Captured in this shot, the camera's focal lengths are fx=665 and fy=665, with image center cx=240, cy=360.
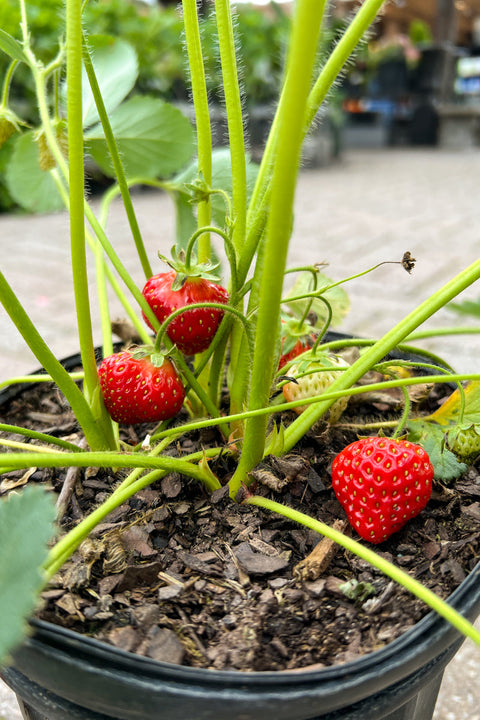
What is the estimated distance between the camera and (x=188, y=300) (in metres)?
0.56

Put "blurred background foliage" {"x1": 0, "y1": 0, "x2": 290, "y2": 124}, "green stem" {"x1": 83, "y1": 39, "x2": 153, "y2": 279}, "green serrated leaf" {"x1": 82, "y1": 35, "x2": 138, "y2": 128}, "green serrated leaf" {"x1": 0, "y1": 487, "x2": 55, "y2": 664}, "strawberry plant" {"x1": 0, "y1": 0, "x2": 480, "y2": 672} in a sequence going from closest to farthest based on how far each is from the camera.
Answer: "green serrated leaf" {"x1": 0, "y1": 487, "x2": 55, "y2": 664}
"strawberry plant" {"x1": 0, "y1": 0, "x2": 480, "y2": 672}
"green stem" {"x1": 83, "y1": 39, "x2": 153, "y2": 279}
"green serrated leaf" {"x1": 82, "y1": 35, "x2": 138, "y2": 128}
"blurred background foliage" {"x1": 0, "y1": 0, "x2": 290, "y2": 124}

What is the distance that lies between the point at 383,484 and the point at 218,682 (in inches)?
8.2

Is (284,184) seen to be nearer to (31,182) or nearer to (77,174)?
(77,174)

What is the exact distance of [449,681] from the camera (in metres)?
0.82

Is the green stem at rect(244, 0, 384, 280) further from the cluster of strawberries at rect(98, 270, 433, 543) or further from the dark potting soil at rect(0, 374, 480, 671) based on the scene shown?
the dark potting soil at rect(0, 374, 480, 671)

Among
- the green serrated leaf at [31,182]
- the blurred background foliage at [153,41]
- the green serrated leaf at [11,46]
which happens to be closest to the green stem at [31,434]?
the green serrated leaf at [11,46]

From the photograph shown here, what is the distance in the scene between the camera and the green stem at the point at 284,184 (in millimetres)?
300

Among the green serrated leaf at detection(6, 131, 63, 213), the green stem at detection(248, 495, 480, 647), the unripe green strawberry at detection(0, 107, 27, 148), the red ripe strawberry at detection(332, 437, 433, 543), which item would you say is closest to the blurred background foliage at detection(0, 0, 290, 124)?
the green serrated leaf at detection(6, 131, 63, 213)

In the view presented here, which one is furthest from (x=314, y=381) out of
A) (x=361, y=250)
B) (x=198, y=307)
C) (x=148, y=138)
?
(x=361, y=250)

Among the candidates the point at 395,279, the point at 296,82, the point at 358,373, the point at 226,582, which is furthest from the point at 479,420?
the point at 395,279

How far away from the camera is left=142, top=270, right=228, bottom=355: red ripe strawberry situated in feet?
1.85

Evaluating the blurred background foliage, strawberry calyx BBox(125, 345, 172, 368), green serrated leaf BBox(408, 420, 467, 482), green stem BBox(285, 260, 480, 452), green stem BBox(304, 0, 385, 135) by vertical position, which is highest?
the blurred background foliage

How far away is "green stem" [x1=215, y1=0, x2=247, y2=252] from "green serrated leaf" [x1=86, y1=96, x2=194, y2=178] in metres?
0.26

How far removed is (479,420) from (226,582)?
0.88 ft
